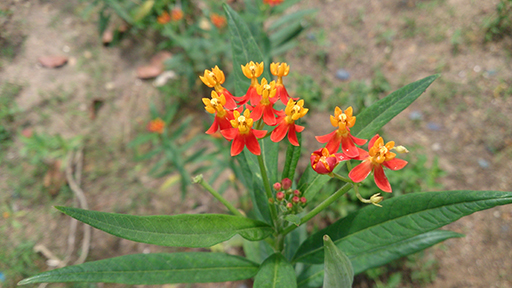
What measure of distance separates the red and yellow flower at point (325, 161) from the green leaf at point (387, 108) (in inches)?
10.8

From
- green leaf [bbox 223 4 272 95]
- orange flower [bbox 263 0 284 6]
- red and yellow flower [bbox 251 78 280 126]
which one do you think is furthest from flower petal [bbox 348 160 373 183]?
orange flower [bbox 263 0 284 6]

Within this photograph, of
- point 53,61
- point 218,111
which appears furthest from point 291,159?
point 53,61

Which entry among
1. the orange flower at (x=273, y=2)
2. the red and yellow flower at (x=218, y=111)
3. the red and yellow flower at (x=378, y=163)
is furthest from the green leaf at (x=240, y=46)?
the orange flower at (x=273, y=2)

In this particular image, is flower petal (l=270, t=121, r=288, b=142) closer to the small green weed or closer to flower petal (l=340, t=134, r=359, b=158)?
flower petal (l=340, t=134, r=359, b=158)

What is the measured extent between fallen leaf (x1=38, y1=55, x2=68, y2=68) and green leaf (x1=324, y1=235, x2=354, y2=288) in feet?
13.4

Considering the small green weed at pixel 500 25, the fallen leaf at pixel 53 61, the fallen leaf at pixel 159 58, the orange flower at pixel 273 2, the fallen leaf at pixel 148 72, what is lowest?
the fallen leaf at pixel 148 72

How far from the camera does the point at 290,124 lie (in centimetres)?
112

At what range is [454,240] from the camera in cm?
271

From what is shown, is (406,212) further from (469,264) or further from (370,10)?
(370,10)

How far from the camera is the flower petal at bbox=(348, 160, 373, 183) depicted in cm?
100

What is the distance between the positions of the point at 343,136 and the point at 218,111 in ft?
1.46

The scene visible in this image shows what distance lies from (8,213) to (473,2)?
5.62m

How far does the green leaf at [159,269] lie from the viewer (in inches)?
43.5

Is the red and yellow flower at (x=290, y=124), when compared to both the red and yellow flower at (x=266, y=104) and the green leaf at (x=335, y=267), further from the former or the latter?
the green leaf at (x=335, y=267)
